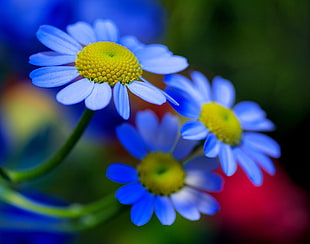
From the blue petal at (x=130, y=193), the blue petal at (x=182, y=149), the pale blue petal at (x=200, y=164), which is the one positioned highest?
the blue petal at (x=182, y=149)

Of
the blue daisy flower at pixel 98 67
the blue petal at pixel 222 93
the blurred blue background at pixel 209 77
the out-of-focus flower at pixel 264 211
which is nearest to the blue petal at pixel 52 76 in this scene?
the blue daisy flower at pixel 98 67

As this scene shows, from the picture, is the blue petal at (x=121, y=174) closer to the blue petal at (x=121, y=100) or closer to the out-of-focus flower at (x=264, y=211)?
the blue petal at (x=121, y=100)

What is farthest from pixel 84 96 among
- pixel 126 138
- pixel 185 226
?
pixel 185 226

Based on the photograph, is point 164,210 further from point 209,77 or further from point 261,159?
point 209,77

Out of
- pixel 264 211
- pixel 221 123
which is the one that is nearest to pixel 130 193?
pixel 221 123

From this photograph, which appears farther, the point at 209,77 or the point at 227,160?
the point at 209,77

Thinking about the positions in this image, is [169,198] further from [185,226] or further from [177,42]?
[177,42]

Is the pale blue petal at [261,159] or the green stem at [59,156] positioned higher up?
the green stem at [59,156]
